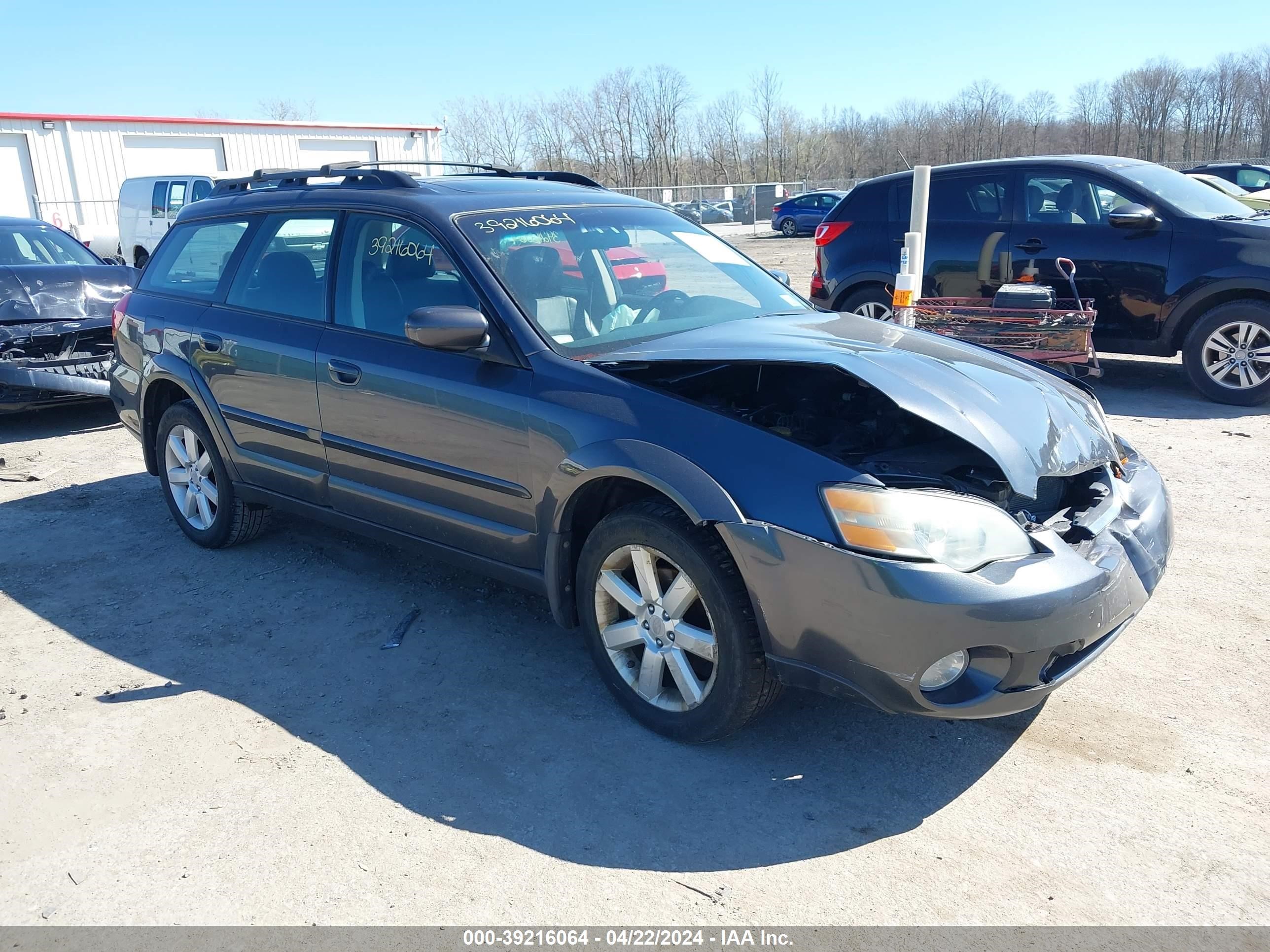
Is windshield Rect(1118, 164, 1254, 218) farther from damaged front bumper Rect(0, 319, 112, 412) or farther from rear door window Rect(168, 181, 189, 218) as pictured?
rear door window Rect(168, 181, 189, 218)

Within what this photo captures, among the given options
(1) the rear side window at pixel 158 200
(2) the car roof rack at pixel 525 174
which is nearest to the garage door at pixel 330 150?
(1) the rear side window at pixel 158 200

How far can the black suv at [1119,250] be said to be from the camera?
24.5 feet

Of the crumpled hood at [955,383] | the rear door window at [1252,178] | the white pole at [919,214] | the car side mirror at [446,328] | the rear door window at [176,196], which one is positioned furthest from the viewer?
the rear door window at [1252,178]

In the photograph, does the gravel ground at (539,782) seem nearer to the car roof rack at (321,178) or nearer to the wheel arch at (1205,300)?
the car roof rack at (321,178)

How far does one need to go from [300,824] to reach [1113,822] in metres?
2.39

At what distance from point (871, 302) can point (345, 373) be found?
6161 mm

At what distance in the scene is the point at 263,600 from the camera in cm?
464

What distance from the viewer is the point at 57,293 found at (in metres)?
8.31

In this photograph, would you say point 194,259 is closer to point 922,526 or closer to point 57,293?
point 57,293

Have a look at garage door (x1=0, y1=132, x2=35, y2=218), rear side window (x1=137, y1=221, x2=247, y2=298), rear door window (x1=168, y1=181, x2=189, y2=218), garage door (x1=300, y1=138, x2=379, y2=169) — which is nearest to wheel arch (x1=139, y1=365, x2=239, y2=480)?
rear side window (x1=137, y1=221, x2=247, y2=298)

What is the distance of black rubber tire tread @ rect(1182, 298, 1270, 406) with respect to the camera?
7.39 metres

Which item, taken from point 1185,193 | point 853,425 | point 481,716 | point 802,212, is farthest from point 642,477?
point 802,212
